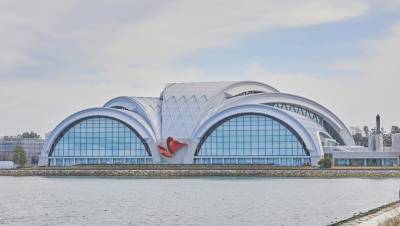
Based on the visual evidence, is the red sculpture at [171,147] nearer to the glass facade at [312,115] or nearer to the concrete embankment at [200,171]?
the concrete embankment at [200,171]

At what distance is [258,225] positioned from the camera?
39.8 m

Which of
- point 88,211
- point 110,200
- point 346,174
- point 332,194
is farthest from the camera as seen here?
point 346,174

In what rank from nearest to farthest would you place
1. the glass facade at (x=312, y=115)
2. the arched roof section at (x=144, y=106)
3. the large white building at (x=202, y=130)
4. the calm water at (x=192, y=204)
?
the calm water at (x=192, y=204) → the large white building at (x=202, y=130) → the arched roof section at (x=144, y=106) → the glass facade at (x=312, y=115)

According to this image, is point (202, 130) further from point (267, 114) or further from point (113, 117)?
point (113, 117)

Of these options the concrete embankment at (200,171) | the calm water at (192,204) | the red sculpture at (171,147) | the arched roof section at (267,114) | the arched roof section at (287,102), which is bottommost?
the calm water at (192,204)

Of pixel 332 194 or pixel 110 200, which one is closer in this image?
pixel 110 200

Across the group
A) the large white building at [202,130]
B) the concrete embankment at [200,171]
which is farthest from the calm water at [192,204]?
the large white building at [202,130]

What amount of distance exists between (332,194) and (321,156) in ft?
Result: 153

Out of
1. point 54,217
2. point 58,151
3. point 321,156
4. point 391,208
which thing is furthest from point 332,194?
point 58,151

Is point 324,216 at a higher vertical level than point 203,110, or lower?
lower

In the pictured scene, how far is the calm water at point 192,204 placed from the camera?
42.4 meters

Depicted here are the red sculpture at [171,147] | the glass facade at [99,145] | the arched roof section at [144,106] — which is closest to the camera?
the red sculpture at [171,147]

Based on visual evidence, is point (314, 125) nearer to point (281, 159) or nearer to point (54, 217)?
point (281, 159)

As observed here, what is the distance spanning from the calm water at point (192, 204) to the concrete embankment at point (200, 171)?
1889 centimetres
